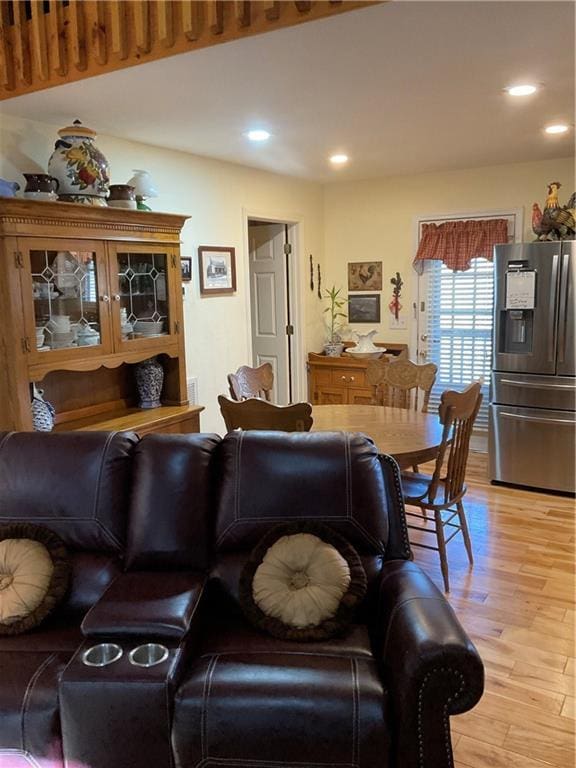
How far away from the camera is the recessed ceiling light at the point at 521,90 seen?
2887 millimetres

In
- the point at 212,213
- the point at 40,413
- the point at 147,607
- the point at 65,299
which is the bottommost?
the point at 147,607

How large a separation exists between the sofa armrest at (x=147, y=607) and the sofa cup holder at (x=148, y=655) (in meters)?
0.04

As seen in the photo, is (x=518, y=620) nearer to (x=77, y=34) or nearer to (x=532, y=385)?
(x=532, y=385)

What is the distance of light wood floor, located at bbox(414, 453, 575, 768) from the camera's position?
2072 millimetres

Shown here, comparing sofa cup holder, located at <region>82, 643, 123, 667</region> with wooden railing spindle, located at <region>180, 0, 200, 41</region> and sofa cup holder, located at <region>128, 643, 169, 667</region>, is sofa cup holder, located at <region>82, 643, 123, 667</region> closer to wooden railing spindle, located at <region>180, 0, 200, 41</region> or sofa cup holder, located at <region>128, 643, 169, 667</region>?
sofa cup holder, located at <region>128, 643, 169, 667</region>

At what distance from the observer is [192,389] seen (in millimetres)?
4461

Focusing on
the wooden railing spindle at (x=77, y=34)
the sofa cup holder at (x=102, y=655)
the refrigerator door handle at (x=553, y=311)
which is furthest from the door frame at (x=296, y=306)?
the sofa cup holder at (x=102, y=655)

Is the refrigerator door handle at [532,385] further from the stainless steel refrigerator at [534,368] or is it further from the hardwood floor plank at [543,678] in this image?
the hardwood floor plank at [543,678]

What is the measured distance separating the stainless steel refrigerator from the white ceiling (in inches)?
33.0

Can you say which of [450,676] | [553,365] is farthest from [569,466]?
[450,676]

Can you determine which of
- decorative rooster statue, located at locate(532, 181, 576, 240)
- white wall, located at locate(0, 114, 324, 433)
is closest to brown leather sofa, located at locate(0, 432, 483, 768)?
white wall, located at locate(0, 114, 324, 433)

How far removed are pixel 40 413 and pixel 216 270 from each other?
196cm

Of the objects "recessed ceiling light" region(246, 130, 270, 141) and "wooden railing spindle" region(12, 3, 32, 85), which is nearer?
"wooden railing spindle" region(12, 3, 32, 85)

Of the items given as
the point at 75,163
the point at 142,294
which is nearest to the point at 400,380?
the point at 142,294
